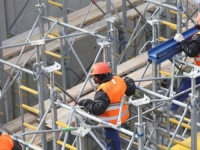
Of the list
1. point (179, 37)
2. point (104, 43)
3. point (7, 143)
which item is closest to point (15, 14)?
point (104, 43)

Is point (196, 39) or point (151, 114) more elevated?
point (196, 39)

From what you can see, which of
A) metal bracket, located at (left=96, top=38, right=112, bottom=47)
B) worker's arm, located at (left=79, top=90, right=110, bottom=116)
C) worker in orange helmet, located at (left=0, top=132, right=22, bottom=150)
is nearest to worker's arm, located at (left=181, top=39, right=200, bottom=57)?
metal bracket, located at (left=96, top=38, right=112, bottom=47)

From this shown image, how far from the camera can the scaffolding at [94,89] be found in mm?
16109

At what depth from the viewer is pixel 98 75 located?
16578mm

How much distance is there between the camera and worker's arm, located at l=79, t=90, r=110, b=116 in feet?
53.1

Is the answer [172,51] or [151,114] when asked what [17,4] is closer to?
[151,114]

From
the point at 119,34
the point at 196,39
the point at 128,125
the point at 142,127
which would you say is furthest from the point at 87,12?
the point at 142,127

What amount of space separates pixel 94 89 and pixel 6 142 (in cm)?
325

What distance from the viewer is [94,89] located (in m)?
18.3

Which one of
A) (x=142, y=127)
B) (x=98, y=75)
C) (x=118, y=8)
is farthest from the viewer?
(x=118, y=8)

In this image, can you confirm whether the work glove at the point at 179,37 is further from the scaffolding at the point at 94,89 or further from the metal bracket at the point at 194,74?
the metal bracket at the point at 194,74

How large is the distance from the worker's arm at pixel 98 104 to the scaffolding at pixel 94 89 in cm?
19

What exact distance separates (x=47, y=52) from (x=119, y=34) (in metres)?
2.71

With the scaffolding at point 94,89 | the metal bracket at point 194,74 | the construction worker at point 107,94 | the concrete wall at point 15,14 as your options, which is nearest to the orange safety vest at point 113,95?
the construction worker at point 107,94
